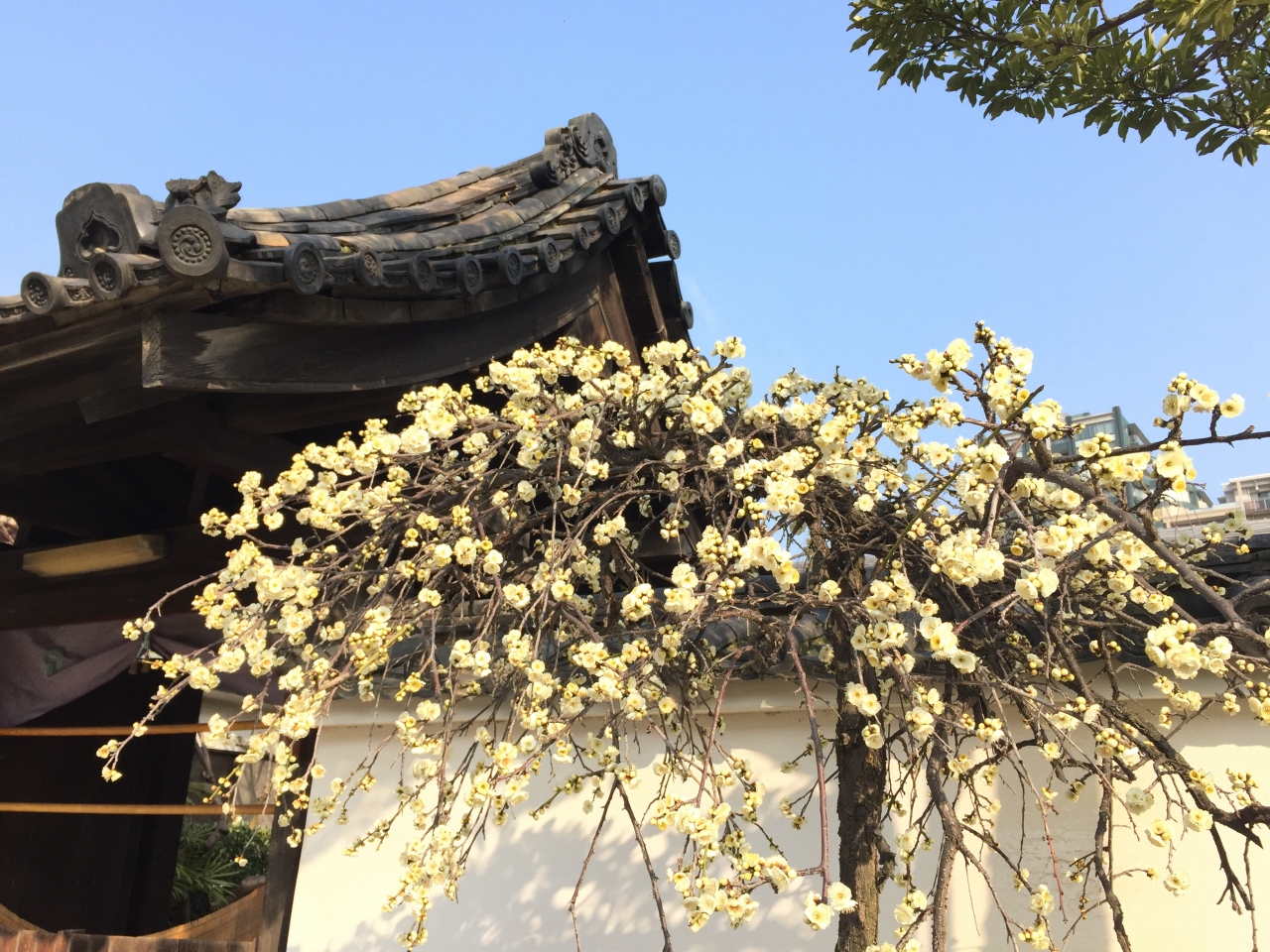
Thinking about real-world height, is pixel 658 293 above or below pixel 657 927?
above

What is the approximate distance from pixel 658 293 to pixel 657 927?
290 centimetres

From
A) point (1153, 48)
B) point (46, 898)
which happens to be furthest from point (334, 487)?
point (46, 898)

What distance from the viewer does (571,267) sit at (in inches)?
154

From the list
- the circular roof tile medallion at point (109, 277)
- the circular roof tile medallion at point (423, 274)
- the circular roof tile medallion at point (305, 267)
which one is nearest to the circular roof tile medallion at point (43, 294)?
the circular roof tile medallion at point (109, 277)

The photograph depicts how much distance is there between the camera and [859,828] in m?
2.49

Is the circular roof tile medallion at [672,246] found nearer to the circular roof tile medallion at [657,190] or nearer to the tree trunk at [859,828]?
the circular roof tile medallion at [657,190]

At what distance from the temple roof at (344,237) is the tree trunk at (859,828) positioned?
179 centimetres

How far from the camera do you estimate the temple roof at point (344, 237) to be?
225cm

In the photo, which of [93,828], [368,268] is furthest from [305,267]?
[93,828]

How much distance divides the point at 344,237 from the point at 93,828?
15.8 feet

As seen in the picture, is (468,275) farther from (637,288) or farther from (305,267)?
(637,288)

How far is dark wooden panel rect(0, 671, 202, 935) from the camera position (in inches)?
216

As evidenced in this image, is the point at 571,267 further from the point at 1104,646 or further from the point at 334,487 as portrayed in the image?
the point at 1104,646

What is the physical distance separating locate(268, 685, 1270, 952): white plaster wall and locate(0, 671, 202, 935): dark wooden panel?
8.79 ft
